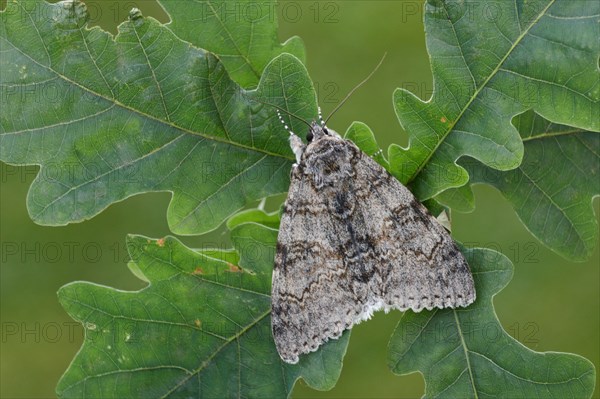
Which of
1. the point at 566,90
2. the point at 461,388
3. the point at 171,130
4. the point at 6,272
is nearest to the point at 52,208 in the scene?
the point at 171,130

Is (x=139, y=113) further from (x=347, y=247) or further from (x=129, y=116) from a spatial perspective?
(x=347, y=247)

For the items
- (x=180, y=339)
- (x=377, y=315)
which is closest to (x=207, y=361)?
(x=180, y=339)

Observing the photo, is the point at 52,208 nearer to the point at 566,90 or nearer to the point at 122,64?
the point at 122,64

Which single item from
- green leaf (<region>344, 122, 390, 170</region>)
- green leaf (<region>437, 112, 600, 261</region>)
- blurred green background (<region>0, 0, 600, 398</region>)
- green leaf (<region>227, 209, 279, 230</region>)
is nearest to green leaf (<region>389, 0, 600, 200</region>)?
green leaf (<region>344, 122, 390, 170</region>)

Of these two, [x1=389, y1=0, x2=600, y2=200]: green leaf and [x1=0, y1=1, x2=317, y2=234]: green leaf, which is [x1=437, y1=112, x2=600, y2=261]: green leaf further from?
[x1=0, y1=1, x2=317, y2=234]: green leaf

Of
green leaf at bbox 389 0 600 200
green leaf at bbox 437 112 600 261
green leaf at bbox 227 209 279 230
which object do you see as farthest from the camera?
green leaf at bbox 227 209 279 230

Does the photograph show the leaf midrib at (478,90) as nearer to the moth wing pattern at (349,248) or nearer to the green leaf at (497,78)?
the green leaf at (497,78)
